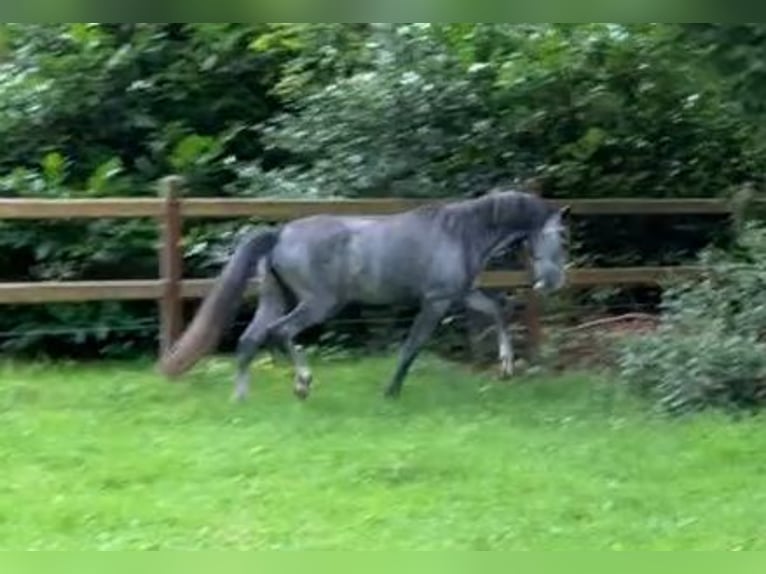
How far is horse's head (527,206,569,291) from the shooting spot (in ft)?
30.9

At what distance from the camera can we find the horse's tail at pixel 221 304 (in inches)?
358

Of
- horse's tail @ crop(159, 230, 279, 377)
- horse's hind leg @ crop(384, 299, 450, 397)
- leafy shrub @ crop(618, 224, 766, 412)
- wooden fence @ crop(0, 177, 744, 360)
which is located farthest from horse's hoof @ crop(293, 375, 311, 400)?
leafy shrub @ crop(618, 224, 766, 412)

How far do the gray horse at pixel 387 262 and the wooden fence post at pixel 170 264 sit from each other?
0.27m

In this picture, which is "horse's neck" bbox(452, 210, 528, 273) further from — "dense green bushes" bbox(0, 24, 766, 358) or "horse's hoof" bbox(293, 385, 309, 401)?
"dense green bushes" bbox(0, 24, 766, 358)

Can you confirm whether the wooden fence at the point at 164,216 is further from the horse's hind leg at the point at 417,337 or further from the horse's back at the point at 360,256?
the horse's hind leg at the point at 417,337

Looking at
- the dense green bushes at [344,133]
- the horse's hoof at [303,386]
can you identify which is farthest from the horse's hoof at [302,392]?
the dense green bushes at [344,133]

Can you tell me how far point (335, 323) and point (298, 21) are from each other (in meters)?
8.09

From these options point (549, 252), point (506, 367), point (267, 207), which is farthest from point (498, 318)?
point (267, 207)

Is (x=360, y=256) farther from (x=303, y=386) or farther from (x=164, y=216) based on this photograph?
(x=164, y=216)

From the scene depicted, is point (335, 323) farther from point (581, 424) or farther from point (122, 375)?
point (581, 424)

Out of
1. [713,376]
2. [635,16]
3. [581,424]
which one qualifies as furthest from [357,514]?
[635,16]

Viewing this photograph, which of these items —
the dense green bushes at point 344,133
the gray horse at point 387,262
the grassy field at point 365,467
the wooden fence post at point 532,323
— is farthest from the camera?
the dense green bushes at point 344,133

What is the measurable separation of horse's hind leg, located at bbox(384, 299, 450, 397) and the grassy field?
0.40 feet

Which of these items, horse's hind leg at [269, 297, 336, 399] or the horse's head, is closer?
horse's hind leg at [269, 297, 336, 399]
